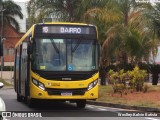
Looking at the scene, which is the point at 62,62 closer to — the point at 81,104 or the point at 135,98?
the point at 81,104

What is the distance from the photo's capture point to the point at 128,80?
2436 cm

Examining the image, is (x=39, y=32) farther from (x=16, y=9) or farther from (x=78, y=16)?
(x=16, y=9)

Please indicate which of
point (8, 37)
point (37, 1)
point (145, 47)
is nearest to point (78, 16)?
point (37, 1)

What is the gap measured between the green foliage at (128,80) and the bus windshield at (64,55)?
6.53m

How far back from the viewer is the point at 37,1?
31.7m

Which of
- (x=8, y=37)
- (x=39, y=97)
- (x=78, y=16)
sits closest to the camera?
(x=39, y=97)

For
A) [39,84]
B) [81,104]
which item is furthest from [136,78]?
[39,84]

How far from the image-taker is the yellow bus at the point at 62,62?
56.0ft

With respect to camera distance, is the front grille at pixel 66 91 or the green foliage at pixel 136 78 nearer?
the front grille at pixel 66 91

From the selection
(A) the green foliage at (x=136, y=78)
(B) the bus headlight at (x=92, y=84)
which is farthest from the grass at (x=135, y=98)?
(B) the bus headlight at (x=92, y=84)

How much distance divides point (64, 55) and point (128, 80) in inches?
307

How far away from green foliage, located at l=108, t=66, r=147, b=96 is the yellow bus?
6.47 metres

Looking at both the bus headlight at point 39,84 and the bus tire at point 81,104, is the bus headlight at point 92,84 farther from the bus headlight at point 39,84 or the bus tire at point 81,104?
the bus tire at point 81,104

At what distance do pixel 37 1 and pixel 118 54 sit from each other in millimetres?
6998
